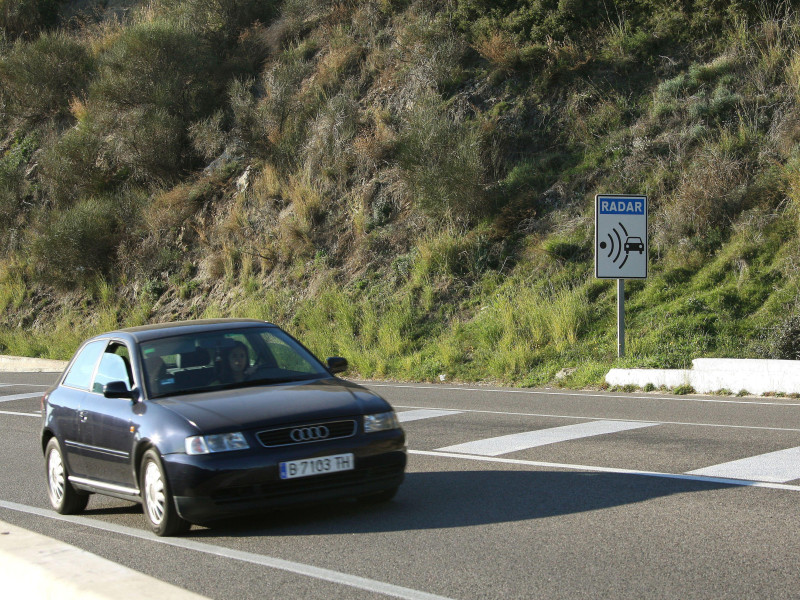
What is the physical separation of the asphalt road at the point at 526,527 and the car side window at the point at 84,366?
1.10m

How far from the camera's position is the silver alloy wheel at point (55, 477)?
8109 millimetres

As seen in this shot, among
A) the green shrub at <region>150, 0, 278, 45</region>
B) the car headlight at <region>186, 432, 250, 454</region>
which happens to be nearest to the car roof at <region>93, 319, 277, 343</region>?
the car headlight at <region>186, 432, 250, 454</region>

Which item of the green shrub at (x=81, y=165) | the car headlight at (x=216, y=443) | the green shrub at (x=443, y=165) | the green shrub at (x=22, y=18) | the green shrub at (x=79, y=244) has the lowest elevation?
the car headlight at (x=216, y=443)

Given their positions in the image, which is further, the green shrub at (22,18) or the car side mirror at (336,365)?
the green shrub at (22,18)

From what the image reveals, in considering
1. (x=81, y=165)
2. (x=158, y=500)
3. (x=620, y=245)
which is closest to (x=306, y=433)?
(x=158, y=500)

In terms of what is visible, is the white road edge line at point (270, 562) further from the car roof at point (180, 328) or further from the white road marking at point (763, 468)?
the white road marking at point (763, 468)

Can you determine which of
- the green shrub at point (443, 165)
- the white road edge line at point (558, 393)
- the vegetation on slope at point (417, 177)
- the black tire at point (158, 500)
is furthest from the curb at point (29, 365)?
the black tire at point (158, 500)

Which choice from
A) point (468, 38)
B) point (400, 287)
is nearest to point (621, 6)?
point (468, 38)

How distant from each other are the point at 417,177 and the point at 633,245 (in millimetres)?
9115

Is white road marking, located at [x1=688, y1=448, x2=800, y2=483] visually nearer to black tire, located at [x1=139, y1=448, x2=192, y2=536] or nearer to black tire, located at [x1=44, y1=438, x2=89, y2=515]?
black tire, located at [x1=139, y1=448, x2=192, y2=536]

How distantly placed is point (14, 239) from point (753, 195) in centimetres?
2719

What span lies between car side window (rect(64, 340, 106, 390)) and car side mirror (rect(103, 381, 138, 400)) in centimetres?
95

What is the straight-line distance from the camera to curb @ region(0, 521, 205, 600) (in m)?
4.15

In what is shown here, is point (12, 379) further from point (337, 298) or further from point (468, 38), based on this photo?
point (468, 38)
